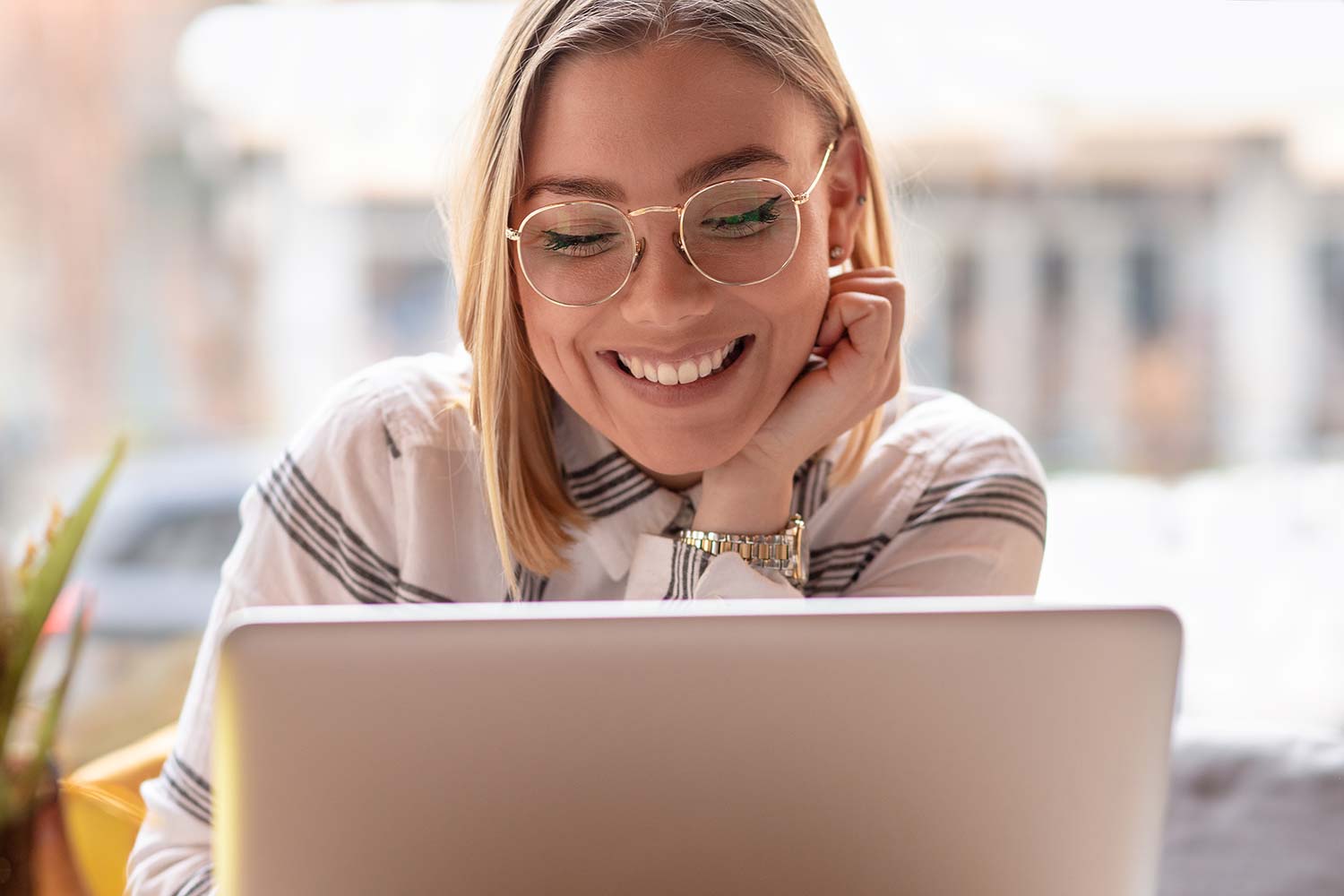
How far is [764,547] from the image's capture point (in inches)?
47.0

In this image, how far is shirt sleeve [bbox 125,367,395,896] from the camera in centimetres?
107

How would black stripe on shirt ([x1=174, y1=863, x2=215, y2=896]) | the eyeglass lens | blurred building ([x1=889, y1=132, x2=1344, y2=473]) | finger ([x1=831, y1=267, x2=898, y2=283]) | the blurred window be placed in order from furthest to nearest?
the blurred window, blurred building ([x1=889, y1=132, x2=1344, y2=473]), finger ([x1=831, y1=267, x2=898, y2=283]), the eyeglass lens, black stripe on shirt ([x1=174, y1=863, x2=215, y2=896])

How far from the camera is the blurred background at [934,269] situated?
12.6 ft

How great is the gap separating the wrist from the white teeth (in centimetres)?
11

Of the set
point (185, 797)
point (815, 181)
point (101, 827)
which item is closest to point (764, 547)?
point (815, 181)

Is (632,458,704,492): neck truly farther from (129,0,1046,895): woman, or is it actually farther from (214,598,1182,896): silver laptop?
(214,598,1182,896): silver laptop

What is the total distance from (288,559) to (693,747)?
0.69m

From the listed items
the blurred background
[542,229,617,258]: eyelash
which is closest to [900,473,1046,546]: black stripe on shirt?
[542,229,617,258]: eyelash

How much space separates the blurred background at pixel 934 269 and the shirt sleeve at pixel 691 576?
7.58 feet

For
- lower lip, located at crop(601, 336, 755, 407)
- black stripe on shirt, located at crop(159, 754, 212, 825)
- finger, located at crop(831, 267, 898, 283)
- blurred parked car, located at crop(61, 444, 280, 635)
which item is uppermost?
finger, located at crop(831, 267, 898, 283)

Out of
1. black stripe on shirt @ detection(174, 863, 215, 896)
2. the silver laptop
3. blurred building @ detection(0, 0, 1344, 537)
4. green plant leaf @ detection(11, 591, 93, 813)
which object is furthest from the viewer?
blurred building @ detection(0, 0, 1344, 537)

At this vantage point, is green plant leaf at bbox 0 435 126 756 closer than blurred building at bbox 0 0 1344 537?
Yes

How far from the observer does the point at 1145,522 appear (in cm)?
380

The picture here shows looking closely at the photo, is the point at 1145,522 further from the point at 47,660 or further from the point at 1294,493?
the point at 47,660
